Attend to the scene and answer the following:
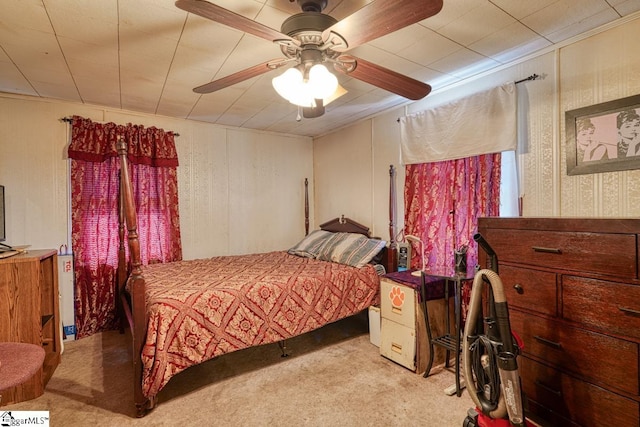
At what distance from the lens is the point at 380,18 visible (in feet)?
4.09

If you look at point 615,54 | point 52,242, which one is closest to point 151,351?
point 52,242

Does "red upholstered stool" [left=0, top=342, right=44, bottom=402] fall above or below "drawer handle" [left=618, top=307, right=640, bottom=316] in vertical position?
below

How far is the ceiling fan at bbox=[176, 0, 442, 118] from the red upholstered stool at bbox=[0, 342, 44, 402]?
1601 millimetres

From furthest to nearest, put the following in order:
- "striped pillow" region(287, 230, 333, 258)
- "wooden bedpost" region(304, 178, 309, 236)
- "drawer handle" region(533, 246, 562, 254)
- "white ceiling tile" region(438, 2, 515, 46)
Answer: "wooden bedpost" region(304, 178, 309, 236)
"striped pillow" region(287, 230, 333, 258)
"white ceiling tile" region(438, 2, 515, 46)
"drawer handle" region(533, 246, 562, 254)

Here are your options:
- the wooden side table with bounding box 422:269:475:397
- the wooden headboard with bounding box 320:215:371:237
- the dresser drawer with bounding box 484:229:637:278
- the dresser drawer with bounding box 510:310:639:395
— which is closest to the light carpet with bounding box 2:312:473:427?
the wooden side table with bounding box 422:269:475:397

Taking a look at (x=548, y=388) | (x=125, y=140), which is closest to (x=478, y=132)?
(x=548, y=388)

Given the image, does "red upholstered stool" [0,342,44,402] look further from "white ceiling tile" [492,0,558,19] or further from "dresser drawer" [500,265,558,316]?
"white ceiling tile" [492,0,558,19]

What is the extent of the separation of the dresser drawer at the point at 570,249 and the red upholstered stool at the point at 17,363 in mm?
2410

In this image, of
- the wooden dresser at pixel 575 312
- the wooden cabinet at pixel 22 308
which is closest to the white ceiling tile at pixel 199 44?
the wooden dresser at pixel 575 312

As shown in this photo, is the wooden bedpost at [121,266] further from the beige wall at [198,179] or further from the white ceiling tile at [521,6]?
the white ceiling tile at [521,6]

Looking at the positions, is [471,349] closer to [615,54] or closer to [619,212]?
[619,212]

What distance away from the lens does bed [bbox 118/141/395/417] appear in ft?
6.45

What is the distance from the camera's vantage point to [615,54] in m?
1.87

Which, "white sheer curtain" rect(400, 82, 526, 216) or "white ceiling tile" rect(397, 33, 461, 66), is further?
"white sheer curtain" rect(400, 82, 526, 216)
